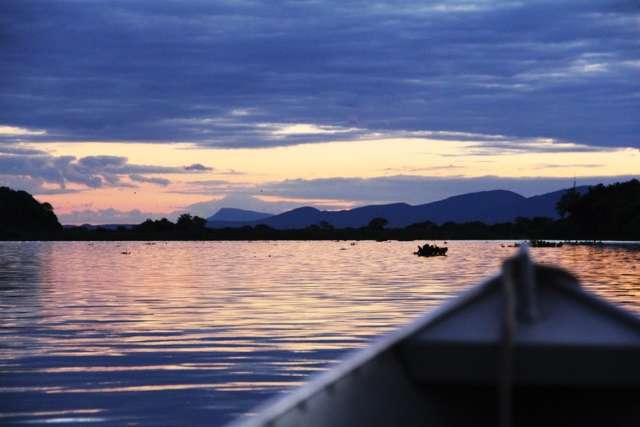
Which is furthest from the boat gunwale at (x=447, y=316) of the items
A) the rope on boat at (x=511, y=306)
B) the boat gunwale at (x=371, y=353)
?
the rope on boat at (x=511, y=306)

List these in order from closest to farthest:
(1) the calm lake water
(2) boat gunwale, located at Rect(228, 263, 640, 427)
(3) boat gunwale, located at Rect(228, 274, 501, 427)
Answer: (3) boat gunwale, located at Rect(228, 274, 501, 427) → (2) boat gunwale, located at Rect(228, 263, 640, 427) → (1) the calm lake water

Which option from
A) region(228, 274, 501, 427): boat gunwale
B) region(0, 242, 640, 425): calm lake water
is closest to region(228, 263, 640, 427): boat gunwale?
region(228, 274, 501, 427): boat gunwale

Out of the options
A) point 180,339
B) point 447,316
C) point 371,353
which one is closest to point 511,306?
point 447,316

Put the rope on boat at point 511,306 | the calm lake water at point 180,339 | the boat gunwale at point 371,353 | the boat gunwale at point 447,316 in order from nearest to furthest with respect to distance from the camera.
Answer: the rope on boat at point 511,306 < the boat gunwale at point 371,353 < the boat gunwale at point 447,316 < the calm lake water at point 180,339

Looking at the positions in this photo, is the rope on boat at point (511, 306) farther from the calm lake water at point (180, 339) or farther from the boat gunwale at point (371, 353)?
the calm lake water at point (180, 339)

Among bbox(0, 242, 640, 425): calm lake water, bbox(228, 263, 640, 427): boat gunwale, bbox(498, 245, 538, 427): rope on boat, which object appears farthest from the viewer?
bbox(0, 242, 640, 425): calm lake water

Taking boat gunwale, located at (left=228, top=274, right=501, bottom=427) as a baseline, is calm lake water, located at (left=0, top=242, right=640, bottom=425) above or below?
below

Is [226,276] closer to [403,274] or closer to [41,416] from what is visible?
[403,274]

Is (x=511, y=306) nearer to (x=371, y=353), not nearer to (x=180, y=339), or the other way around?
(x=371, y=353)

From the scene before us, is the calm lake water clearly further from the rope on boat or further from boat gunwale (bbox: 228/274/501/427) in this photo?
the rope on boat

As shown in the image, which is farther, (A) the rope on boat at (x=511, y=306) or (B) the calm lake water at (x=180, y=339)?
(B) the calm lake water at (x=180, y=339)

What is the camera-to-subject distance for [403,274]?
46.8 metres

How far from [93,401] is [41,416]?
0.98 metres

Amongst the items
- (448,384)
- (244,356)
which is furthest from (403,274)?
(448,384)
